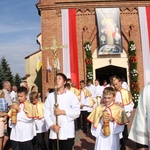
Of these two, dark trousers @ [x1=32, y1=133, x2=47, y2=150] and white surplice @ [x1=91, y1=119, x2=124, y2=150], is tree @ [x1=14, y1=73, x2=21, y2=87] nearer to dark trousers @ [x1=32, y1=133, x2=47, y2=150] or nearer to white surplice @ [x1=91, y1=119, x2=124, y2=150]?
dark trousers @ [x1=32, y1=133, x2=47, y2=150]

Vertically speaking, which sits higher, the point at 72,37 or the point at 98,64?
the point at 72,37

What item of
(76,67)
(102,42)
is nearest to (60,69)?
(76,67)

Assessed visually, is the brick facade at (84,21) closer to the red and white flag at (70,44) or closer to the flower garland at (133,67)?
the red and white flag at (70,44)

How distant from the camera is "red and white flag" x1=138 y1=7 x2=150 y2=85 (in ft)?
59.9

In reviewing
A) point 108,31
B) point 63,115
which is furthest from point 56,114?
point 108,31

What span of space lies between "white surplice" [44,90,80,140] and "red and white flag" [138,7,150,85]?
14.1 metres

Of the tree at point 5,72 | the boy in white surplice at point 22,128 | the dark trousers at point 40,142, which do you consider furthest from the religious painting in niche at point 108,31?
the tree at point 5,72

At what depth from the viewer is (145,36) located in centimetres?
1853

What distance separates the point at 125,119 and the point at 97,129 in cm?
60

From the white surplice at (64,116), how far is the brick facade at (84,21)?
43.9ft

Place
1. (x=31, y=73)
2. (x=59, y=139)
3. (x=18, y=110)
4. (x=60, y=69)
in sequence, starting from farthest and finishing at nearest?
(x=31, y=73)
(x=60, y=69)
(x=18, y=110)
(x=59, y=139)

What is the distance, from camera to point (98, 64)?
18766 millimetres

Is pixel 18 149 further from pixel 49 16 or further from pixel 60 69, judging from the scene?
pixel 49 16

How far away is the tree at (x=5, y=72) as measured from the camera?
125 ft
